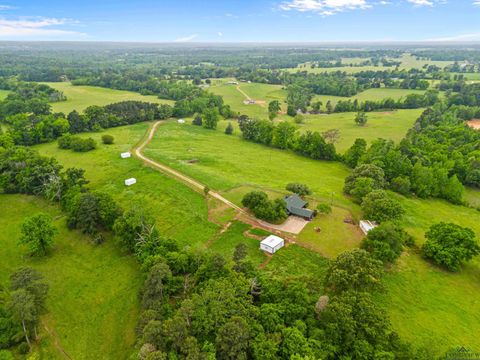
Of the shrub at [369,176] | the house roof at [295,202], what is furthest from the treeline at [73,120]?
the shrub at [369,176]

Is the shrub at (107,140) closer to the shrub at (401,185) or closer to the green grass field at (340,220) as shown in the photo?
the green grass field at (340,220)

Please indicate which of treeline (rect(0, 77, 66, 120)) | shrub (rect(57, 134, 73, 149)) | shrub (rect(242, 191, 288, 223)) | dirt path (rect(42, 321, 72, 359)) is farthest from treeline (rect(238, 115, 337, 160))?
treeline (rect(0, 77, 66, 120))

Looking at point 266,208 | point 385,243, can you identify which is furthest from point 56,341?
point 385,243

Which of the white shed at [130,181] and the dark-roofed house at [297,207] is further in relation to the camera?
the white shed at [130,181]

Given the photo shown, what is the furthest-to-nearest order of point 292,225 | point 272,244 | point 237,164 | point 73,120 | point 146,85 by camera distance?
1. point 146,85
2. point 73,120
3. point 237,164
4. point 292,225
5. point 272,244

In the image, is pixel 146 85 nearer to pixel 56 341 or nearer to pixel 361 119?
pixel 361 119

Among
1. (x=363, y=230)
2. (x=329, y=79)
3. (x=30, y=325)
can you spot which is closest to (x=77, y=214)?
(x=30, y=325)

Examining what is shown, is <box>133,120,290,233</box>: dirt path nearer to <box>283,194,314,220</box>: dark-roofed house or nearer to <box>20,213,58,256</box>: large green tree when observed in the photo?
<box>283,194,314,220</box>: dark-roofed house
